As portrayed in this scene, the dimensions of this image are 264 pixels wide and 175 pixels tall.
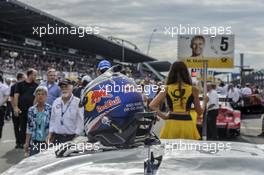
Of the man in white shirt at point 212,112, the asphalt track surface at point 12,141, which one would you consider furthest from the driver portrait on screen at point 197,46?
the asphalt track surface at point 12,141

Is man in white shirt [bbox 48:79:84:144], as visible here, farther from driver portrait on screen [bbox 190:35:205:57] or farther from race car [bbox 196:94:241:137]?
driver portrait on screen [bbox 190:35:205:57]

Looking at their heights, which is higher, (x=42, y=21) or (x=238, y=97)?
(x=42, y=21)

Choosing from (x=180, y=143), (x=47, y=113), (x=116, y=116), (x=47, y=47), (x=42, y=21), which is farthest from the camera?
(x=47, y=47)

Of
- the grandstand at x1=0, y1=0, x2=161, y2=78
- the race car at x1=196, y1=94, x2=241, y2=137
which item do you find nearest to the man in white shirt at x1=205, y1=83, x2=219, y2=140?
the race car at x1=196, y1=94, x2=241, y2=137

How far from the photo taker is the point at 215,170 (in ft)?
6.97

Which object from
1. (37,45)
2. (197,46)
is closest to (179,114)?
(197,46)

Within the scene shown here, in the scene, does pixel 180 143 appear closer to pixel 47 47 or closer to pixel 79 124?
pixel 79 124

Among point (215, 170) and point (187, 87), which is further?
point (187, 87)

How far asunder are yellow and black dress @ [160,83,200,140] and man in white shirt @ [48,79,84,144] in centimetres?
145

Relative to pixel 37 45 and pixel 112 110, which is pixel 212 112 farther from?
pixel 37 45

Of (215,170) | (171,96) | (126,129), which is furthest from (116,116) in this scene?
(171,96)

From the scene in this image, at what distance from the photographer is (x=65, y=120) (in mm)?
7312

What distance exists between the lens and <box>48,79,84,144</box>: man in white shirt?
24.0 feet

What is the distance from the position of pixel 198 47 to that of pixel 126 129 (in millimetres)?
12940
